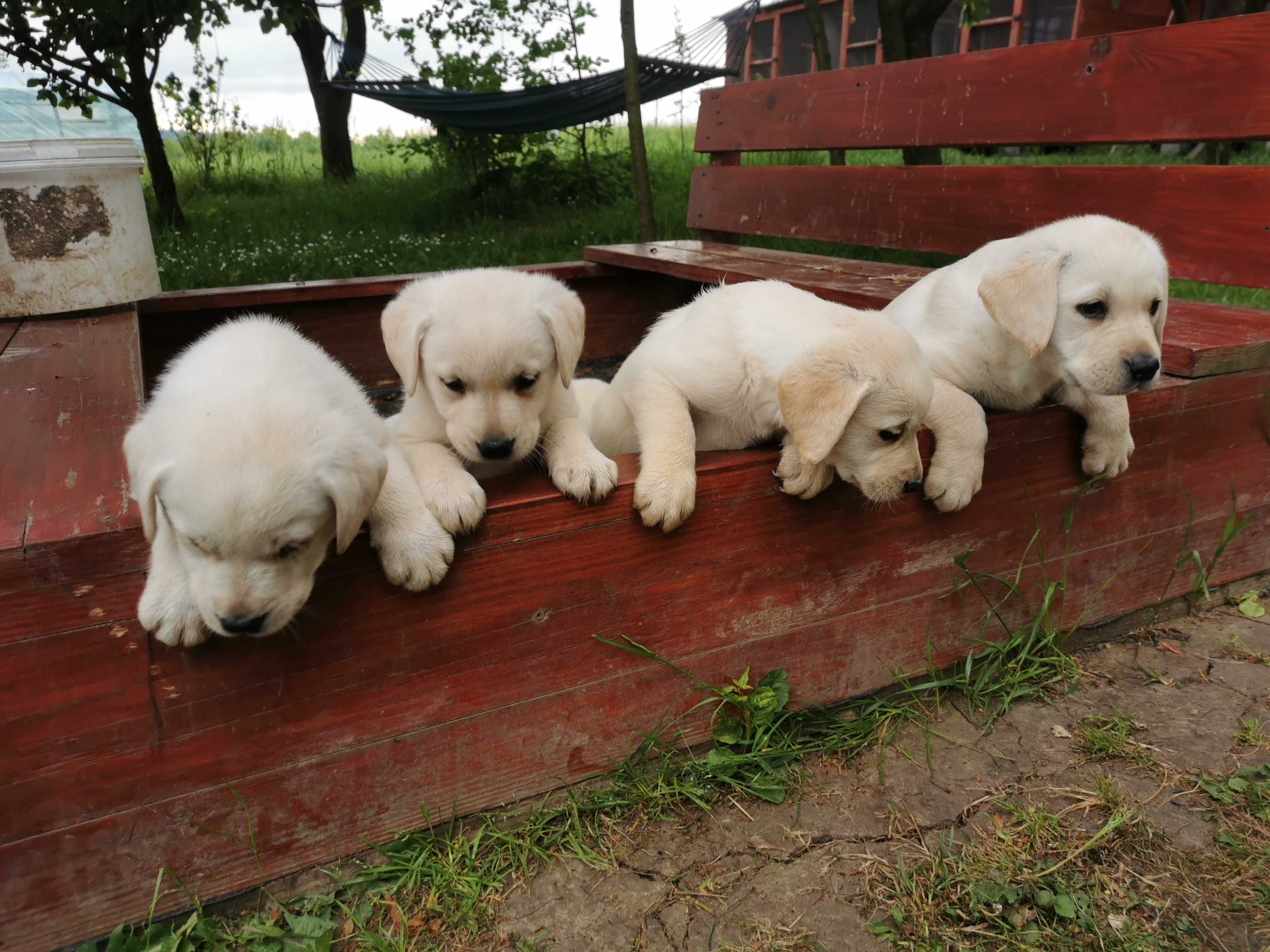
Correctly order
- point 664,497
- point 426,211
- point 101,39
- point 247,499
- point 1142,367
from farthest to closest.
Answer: point 426,211 → point 101,39 → point 1142,367 → point 664,497 → point 247,499

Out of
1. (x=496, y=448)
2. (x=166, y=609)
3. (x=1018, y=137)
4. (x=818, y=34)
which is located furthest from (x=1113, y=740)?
(x=818, y=34)

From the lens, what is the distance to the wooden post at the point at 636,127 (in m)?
7.07

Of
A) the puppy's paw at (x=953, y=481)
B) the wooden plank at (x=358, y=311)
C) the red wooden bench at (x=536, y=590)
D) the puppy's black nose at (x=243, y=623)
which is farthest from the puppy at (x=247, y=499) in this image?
the wooden plank at (x=358, y=311)

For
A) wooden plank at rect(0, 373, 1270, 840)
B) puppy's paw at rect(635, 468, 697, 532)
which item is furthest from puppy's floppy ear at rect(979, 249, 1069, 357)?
puppy's paw at rect(635, 468, 697, 532)

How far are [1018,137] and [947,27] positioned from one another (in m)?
18.6

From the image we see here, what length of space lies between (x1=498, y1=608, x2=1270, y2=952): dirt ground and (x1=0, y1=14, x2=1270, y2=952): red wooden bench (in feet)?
0.94

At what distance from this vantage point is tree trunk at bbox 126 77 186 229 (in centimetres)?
902

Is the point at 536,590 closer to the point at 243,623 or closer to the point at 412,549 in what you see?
the point at 412,549

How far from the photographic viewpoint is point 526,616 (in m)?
2.21

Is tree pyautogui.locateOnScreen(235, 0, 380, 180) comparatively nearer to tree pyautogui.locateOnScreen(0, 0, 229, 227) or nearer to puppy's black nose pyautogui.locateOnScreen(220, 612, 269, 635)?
tree pyautogui.locateOnScreen(0, 0, 229, 227)

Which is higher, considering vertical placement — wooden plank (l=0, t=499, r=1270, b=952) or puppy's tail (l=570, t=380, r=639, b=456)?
puppy's tail (l=570, t=380, r=639, b=456)

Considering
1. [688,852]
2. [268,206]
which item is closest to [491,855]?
[688,852]

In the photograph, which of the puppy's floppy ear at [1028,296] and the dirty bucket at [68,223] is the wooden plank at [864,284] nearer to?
the puppy's floppy ear at [1028,296]

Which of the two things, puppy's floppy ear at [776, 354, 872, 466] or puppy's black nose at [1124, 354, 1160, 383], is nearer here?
puppy's floppy ear at [776, 354, 872, 466]
